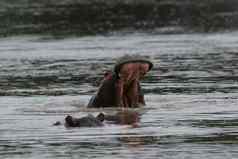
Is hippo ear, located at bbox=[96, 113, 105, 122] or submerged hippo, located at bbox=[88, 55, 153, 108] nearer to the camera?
hippo ear, located at bbox=[96, 113, 105, 122]

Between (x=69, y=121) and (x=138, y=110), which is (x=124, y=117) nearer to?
(x=138, y=110)

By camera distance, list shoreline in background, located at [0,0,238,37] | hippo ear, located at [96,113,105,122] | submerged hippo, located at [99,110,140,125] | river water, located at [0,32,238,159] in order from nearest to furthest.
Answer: river water, located at [0,32,238,159] → hippo ear, located at [96,113,105,122] → submerged hippo, located at [99,110,140,125] → shoreline in background, located at [0,0,238,37]

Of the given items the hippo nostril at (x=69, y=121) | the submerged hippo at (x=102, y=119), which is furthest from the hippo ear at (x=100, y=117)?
the hippo nostril at (x=69, y=121)

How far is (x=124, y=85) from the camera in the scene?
18.7 m

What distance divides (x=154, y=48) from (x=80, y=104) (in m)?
12.3

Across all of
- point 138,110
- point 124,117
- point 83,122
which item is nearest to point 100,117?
point 83,122

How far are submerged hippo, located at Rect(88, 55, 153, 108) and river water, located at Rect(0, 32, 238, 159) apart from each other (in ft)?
0.91

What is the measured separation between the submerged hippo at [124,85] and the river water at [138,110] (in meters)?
0.28

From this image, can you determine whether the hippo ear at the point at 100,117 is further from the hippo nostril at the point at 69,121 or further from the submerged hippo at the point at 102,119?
the hippo nostril at the point at 69,121

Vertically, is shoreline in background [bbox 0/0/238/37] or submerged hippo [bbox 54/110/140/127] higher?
submerged hippo [bbox 54/110/140/127]

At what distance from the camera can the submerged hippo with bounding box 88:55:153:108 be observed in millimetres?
18406

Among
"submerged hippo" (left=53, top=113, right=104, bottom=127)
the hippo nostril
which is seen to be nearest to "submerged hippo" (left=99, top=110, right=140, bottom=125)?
"submerged hippo" (left=53, top=113, right=104, bottom=127)

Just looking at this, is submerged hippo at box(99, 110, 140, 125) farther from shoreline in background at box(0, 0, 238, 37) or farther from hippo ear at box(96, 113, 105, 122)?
shoreline in background at box(0, 0, 238, 37)

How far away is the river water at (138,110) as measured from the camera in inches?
572
